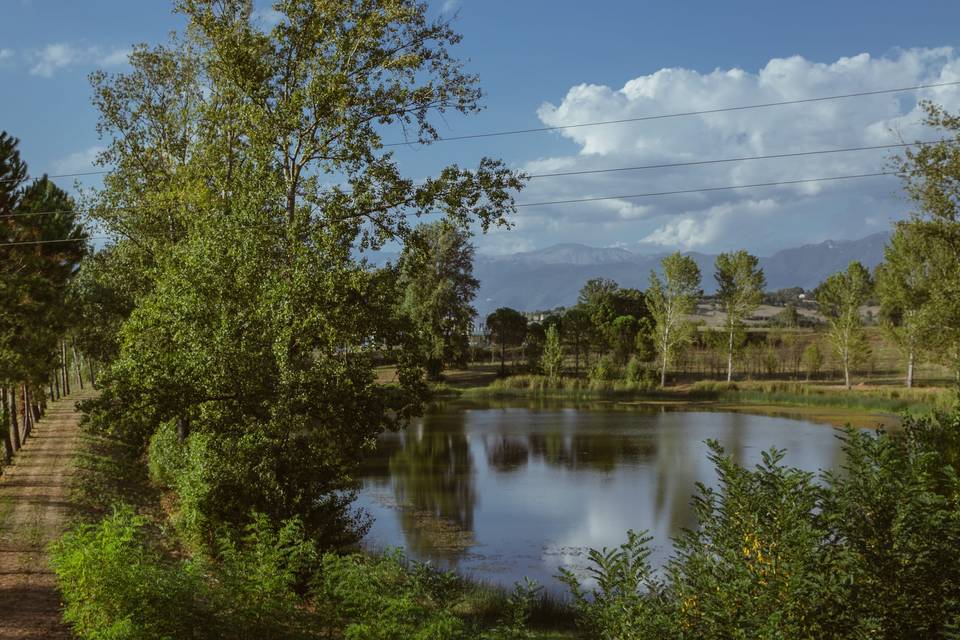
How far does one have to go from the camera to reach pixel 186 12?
49.1 feet

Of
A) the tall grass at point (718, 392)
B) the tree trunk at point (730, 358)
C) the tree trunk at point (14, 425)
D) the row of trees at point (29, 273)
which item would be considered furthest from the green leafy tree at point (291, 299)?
the tree trunk at point (730, 358)

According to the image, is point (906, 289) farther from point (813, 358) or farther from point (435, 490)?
point (435, 490)

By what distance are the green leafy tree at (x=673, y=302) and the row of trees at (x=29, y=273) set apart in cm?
4257

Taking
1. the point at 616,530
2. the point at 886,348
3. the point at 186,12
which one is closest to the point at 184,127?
the point at 186,12

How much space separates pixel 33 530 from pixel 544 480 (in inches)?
577

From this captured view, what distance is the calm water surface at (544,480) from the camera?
16688 mm

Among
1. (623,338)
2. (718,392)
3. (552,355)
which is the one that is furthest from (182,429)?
(623,338)

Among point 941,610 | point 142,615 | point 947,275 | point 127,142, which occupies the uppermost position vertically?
point 127,142

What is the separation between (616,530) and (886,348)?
56.1 meters

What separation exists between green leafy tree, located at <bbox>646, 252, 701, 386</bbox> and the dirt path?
41.5 meters

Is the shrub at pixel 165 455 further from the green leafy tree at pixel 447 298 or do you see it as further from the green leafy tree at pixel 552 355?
the green leafy tree at pixel 552 355

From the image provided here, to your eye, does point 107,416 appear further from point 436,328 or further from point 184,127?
point 436,328

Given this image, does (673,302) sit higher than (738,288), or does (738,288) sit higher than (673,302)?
(738,288)

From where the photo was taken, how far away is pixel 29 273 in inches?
776
